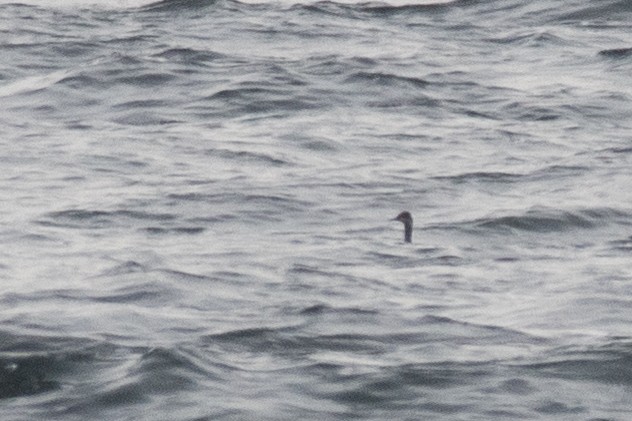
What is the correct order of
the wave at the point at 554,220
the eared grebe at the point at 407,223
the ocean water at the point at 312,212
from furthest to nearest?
1. the wave at the point at 554,220
2. the eared grebe at the point at 407,223
3. the ocean water at the point at 312,212

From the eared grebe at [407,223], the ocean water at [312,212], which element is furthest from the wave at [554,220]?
the eared grebe at [407,223]

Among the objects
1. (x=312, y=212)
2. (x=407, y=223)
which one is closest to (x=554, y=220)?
(x=407, y=223)

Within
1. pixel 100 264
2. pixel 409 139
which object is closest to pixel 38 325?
pixel 100 264

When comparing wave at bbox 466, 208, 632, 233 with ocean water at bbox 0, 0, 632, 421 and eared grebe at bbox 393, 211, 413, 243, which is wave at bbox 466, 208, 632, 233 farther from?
eared grebe at bbox 393, 211, 413, 243

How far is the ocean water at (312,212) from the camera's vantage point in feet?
47.4

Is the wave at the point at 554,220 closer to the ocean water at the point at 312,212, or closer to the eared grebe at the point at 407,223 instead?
the ocean water at the point at 312,212

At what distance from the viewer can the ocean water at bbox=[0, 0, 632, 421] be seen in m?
14.4

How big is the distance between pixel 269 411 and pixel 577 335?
301 cm

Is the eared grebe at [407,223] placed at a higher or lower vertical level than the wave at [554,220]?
higher

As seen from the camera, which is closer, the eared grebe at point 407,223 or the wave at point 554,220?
the eared grebe at point 407,223

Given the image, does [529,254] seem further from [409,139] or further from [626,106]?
[626,106]

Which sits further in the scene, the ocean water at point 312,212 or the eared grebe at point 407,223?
the eared grebe at point 407,223

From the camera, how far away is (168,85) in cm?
2662

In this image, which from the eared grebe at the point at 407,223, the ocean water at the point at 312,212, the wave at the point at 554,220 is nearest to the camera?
the ocean water at the point at 312,212
